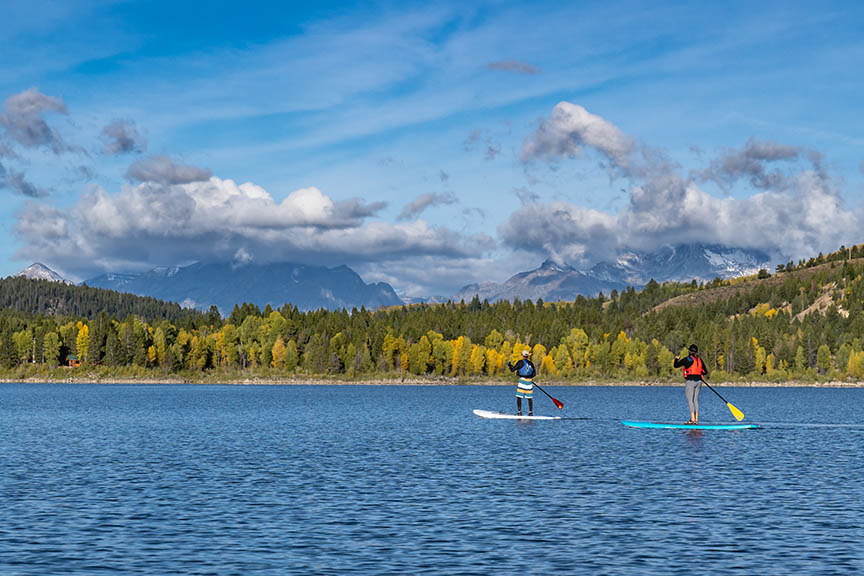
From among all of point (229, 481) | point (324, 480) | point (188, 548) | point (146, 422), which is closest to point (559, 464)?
point (324, 480)

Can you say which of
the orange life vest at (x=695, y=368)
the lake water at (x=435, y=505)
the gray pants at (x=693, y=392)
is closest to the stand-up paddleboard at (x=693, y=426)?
the lake water at (x=435, y=505)

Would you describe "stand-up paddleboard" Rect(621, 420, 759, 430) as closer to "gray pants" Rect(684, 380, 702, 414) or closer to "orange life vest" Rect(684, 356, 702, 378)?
"gray pants" Rect(684, 380, 702, 414)

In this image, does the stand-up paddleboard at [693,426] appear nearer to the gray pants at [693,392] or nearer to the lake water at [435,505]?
the lake water at [435,505]

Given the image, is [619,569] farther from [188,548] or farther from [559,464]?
[559,464]

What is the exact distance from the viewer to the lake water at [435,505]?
26734 mm

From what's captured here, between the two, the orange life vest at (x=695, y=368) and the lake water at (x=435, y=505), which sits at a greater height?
the orange life vest at (x=695, y=368)

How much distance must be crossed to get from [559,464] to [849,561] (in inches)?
950

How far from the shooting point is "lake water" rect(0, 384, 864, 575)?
26.7m

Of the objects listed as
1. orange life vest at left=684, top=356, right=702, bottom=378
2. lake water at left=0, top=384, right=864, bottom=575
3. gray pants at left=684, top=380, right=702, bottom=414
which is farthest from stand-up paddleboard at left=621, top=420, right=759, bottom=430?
orange life vest at left=684, top=356, right=702, bottom=378

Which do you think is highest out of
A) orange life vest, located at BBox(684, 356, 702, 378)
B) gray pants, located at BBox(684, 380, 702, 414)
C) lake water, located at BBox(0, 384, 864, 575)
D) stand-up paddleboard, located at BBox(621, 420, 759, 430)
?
orange life vest, located at BBox(684, 356, 702, 378)

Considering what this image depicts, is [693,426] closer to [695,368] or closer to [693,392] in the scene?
[693,392]

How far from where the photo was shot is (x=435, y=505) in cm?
3619

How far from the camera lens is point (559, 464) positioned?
165ft

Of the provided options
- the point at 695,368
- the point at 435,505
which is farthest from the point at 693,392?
the point at 435,505
